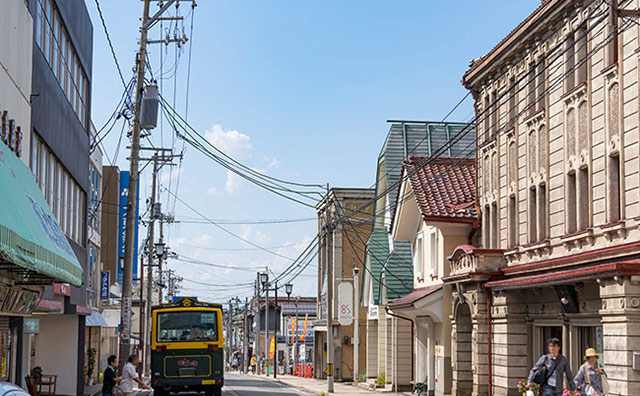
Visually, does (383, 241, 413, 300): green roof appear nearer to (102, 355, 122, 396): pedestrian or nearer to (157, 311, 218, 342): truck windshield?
(157, 311, 218, 342): truck windshield

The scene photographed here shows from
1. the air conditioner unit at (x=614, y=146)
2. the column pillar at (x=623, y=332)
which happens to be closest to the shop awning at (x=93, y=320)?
the air conditioner unit at (x=614, y=146)

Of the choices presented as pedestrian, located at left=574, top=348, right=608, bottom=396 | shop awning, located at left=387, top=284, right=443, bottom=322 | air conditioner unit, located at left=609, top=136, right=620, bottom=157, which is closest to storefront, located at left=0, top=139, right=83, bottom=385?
pedestrian, located at left=574, top=348, right=608, bottom=396

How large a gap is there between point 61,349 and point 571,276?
18.4 m

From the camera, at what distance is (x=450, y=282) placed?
2784 cm

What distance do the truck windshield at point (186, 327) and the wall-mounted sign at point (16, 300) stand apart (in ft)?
39.4

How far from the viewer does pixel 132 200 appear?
1069 inches

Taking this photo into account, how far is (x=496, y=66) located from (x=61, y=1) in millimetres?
12763

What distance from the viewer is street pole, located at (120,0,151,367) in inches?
1065

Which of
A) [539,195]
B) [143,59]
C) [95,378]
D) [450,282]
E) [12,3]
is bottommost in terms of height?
[95,378]

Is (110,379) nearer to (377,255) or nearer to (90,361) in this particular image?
(377,255)

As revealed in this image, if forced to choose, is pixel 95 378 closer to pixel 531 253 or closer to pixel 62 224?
pixel 62 224

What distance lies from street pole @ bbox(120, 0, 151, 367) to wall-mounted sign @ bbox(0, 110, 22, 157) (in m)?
9.31

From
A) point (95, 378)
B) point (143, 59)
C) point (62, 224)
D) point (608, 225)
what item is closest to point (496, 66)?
point (608, 225)

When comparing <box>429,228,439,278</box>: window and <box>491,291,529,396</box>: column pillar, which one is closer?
<box>491,291,529,396</box>: column pillar
